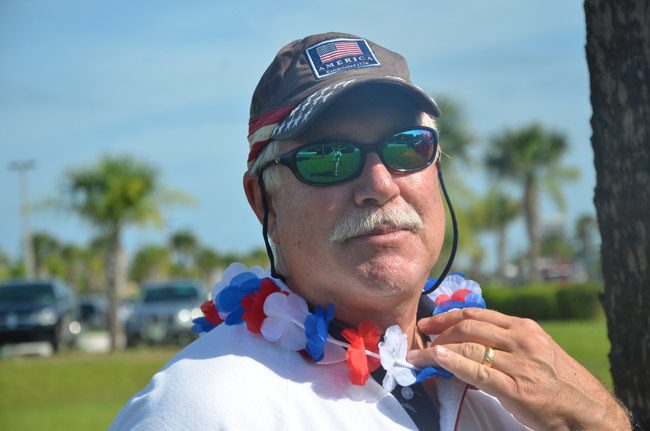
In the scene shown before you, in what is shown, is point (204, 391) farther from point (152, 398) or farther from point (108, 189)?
point (108, 189)

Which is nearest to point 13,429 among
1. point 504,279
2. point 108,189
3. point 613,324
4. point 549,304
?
point 613,324

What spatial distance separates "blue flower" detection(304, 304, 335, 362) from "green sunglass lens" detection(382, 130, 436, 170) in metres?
0.42

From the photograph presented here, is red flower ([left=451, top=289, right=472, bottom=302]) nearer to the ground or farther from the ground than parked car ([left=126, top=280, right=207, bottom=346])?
farther from the ground

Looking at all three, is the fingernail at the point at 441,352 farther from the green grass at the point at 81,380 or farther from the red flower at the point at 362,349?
the green grass at the point at 81,380

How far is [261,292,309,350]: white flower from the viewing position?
239cm

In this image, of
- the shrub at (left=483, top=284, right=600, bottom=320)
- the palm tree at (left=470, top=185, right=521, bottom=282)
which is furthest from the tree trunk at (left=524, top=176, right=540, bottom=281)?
the shrub at (left=483, top=284, right=600, bottom=320)

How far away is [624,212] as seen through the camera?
3.12 meters

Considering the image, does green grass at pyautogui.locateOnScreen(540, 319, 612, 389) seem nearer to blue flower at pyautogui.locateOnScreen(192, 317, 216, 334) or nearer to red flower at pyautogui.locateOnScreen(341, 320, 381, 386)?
blue flower at pyautogui.locateOnScreen(192, 317, 216, 334)

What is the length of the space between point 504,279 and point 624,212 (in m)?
51.3

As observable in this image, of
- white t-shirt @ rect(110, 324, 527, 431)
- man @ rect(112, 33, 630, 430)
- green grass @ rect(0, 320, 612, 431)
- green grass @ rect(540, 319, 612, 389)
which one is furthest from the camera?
green grass @ rect(540, 319, 612, 389)

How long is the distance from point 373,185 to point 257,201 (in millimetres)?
430

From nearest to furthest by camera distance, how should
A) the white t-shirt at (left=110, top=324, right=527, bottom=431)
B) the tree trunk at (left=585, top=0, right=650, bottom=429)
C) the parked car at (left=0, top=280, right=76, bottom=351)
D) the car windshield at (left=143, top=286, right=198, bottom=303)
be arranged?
the white t-shirt at (left=110, top=324, right=527, bottom=431)
the tree trunk at (left=585, top=0, right=650, bottom=429)
the parked car at (left=0, top=280, right=76, bottom=351)
the car windshield at (left=143, top=286, right=198, bottom=303)

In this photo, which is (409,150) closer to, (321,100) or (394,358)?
(321,100)

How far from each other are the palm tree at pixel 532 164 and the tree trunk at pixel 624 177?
39197 millimetres
